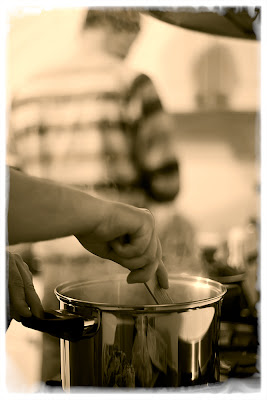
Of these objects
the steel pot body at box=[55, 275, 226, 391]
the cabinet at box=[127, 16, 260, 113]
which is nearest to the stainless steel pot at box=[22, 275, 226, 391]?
the steel pot body at box=[55, 275, 226, 391]

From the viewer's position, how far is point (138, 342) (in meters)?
0.41

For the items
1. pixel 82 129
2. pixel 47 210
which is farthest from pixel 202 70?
pixel 47 210

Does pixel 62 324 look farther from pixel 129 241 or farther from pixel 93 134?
pixel 93 134

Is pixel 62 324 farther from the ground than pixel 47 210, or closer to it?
closer to it

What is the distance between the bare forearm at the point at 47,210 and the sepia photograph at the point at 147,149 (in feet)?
0.23

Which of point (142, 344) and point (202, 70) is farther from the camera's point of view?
point (202, 70)

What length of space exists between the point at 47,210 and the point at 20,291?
0.47 ft

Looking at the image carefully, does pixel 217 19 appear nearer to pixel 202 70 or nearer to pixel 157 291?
pixel 202 70

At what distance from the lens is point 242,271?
0.53m

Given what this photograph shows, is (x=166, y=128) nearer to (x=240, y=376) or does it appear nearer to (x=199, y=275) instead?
(x=199, y=275)

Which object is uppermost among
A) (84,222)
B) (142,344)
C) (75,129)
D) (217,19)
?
(217,19)

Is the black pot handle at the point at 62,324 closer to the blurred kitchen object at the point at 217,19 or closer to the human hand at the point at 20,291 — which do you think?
the human hand at the point at 20,291

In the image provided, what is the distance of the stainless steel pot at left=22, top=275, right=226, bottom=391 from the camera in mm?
407

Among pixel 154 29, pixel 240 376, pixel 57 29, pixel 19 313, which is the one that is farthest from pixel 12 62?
pixel 240 376
